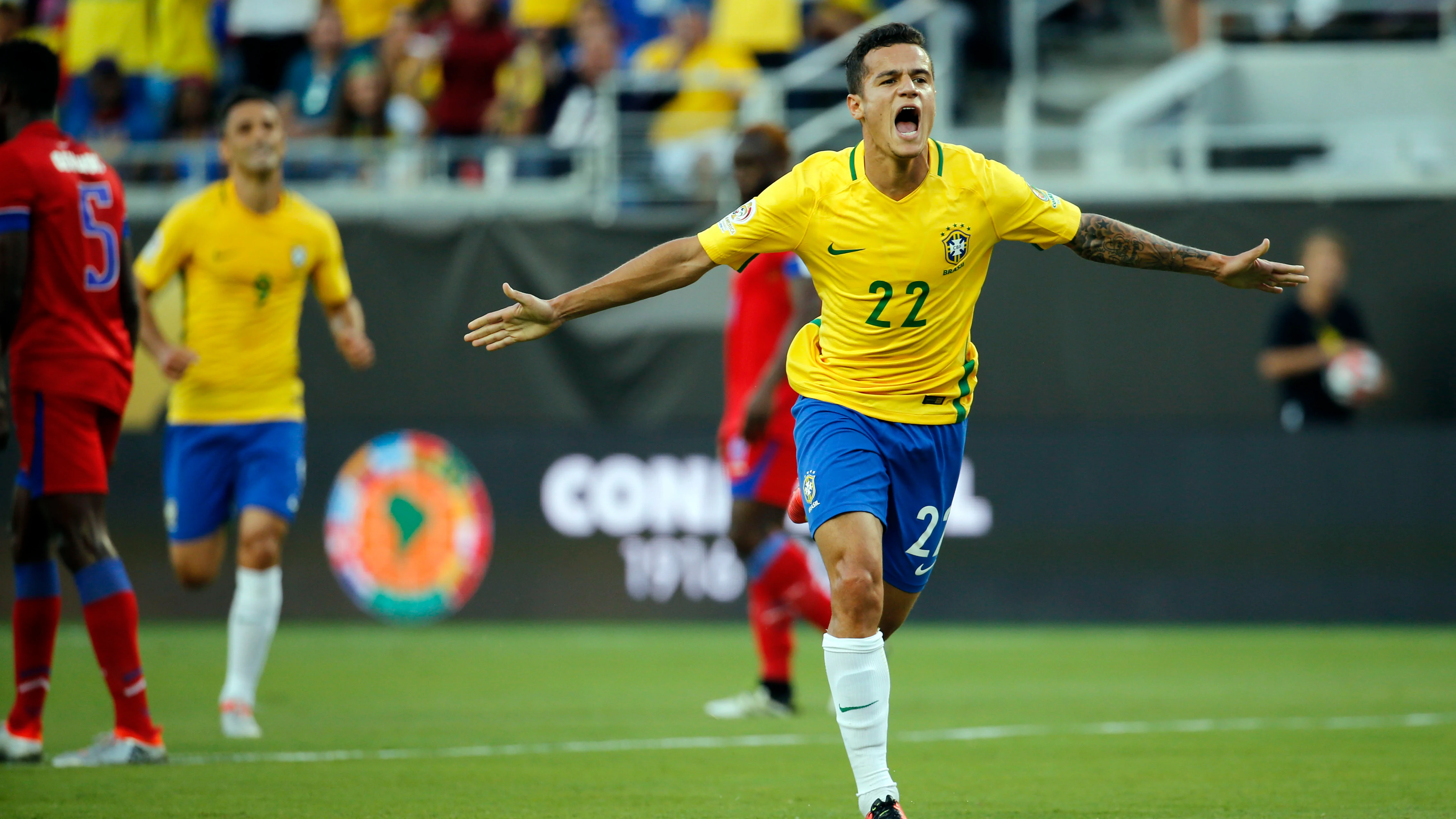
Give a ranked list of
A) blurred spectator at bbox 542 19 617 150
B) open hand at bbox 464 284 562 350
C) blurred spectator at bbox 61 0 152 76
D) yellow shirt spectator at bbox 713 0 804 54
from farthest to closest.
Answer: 1. blurred spectator at bbox 61 0 152 76
2. yellow shirt spectator at bbox 713 0 804 54
3. blurred spectator at bbox 542 19 617 150
4. open hand at bbox 464 284 562 350

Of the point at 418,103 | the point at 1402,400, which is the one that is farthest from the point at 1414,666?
the point at 418,103

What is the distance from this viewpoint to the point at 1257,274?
5719mm

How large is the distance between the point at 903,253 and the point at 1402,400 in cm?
925

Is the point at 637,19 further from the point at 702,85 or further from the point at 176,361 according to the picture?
the point at 176,361

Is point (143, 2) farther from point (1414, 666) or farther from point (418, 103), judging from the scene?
point (1414, 666)

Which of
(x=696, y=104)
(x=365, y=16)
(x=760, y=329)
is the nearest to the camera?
(x=760, y=329)

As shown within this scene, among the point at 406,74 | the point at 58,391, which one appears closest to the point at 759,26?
the point at 406,74

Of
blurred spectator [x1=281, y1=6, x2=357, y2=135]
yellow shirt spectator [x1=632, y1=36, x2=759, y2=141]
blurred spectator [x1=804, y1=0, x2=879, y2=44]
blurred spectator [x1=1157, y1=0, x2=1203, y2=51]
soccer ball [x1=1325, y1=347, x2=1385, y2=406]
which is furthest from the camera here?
blurred spectator [x1=1157, y1=0, x2=1203, y2=51]

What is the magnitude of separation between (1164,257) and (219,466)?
4.78 metres

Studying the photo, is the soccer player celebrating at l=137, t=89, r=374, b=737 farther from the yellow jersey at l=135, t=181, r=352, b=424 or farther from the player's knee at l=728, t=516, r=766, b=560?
the player's knee at l=728, t=516, r=766, b=560

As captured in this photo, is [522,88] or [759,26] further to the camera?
[759,26]

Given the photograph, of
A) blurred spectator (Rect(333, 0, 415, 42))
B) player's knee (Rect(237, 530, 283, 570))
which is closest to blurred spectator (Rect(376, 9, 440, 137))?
blurred spectator (Rect(333, 0, 415, 42))

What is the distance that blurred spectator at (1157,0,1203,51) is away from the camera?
16266 millimetres

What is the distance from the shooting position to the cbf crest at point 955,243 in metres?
5.62
